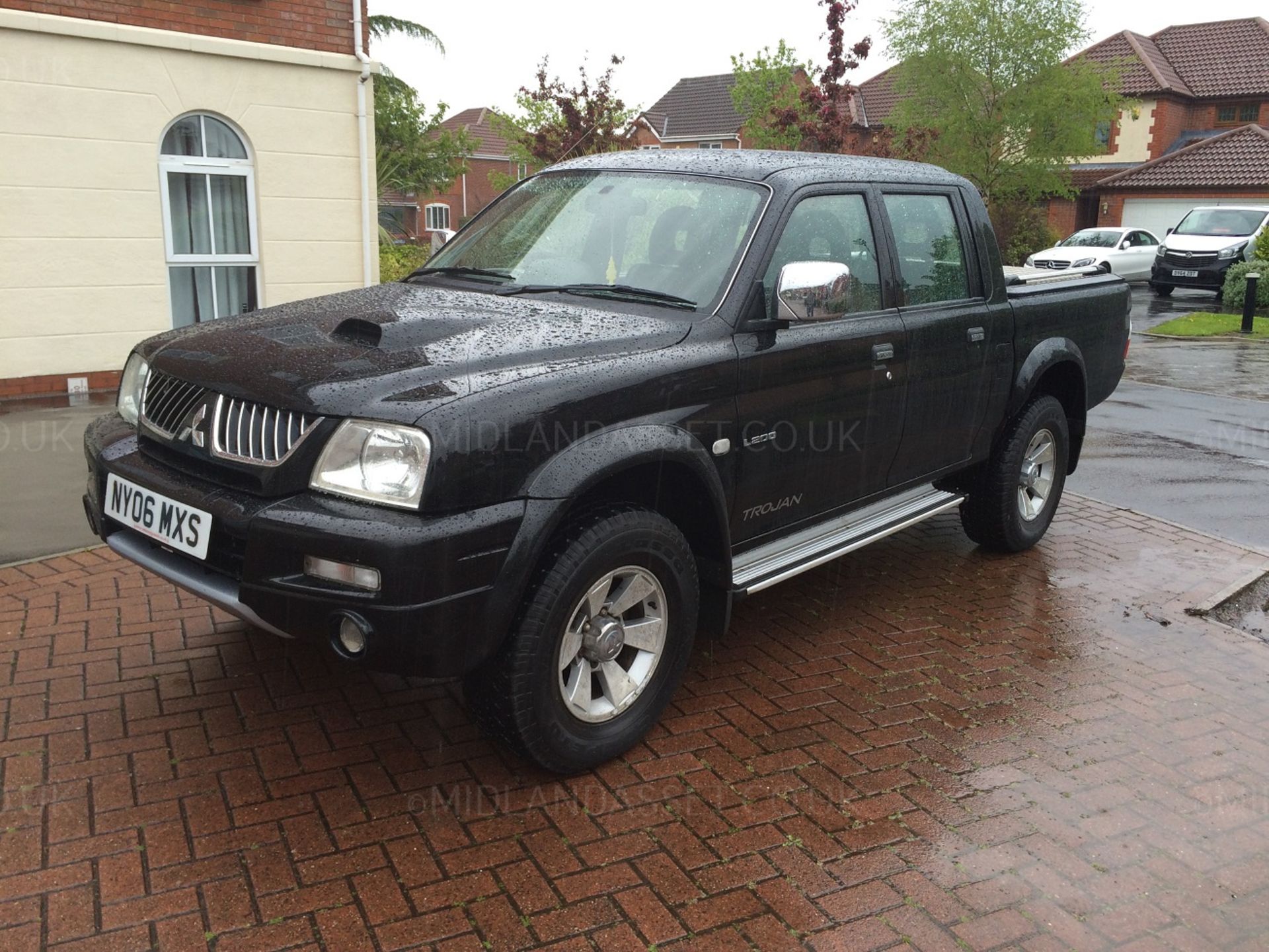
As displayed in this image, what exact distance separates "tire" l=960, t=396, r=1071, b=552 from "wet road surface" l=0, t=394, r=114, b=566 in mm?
4713

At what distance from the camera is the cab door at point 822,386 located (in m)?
3.90

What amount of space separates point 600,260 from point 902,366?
141cm

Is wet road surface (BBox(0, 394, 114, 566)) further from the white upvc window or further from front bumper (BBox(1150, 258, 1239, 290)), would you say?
the white upvc window

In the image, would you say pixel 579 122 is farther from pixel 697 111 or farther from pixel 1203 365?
pixel 697 111

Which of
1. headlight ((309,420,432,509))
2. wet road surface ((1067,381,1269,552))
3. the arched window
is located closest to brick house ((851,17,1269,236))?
wet road surface ((1067,381,1269,552))

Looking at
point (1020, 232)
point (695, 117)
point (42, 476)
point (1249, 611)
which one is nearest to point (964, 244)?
point (1249, 611)

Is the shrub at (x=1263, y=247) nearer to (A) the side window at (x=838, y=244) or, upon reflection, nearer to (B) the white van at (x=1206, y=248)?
(B) the white van at (x=1206, y=248)

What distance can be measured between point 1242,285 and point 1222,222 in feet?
16.5

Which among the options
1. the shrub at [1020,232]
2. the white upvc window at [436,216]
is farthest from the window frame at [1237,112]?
the white upvc window at [436,216]

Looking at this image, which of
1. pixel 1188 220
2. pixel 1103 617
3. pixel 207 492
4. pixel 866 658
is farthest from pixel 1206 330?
pixel 207 492

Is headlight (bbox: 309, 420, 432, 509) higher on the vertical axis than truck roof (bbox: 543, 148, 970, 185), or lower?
lower

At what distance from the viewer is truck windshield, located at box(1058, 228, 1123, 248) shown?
28.7 meters

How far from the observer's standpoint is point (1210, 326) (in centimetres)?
1883

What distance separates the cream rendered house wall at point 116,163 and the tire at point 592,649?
8140 mm
